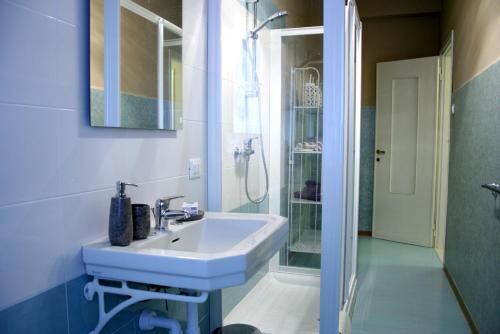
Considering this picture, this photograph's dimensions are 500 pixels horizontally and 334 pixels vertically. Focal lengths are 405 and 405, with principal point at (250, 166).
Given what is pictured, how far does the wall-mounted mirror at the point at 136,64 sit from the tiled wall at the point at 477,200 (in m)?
1.66

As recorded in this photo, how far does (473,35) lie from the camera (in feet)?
9.27

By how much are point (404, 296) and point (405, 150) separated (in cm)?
209

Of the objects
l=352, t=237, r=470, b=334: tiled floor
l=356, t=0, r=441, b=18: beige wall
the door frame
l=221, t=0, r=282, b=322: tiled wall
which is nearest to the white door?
the door frame

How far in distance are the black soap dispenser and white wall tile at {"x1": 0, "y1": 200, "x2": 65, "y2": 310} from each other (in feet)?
0.47

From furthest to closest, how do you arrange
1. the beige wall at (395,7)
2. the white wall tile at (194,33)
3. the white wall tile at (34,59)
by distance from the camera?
the beige wall at (395,7)
the white wall tile at (194,33)
the white wall tile at (34,59)

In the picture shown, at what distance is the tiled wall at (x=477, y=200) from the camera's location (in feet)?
6.96

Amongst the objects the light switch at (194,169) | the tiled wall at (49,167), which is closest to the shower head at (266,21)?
the light switch at (194,169)

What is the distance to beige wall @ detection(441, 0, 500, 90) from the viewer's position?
230 cm

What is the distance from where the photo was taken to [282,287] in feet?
8.11

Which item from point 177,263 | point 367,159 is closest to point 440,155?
point 367,159

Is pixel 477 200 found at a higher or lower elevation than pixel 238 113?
lower

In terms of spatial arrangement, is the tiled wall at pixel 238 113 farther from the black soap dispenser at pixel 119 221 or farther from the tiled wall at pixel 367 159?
the tiled wall at pixel 367 159

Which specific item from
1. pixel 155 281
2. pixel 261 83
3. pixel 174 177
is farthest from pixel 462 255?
pixel 155 281

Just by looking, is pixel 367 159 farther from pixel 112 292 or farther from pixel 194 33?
pixel 112 292
